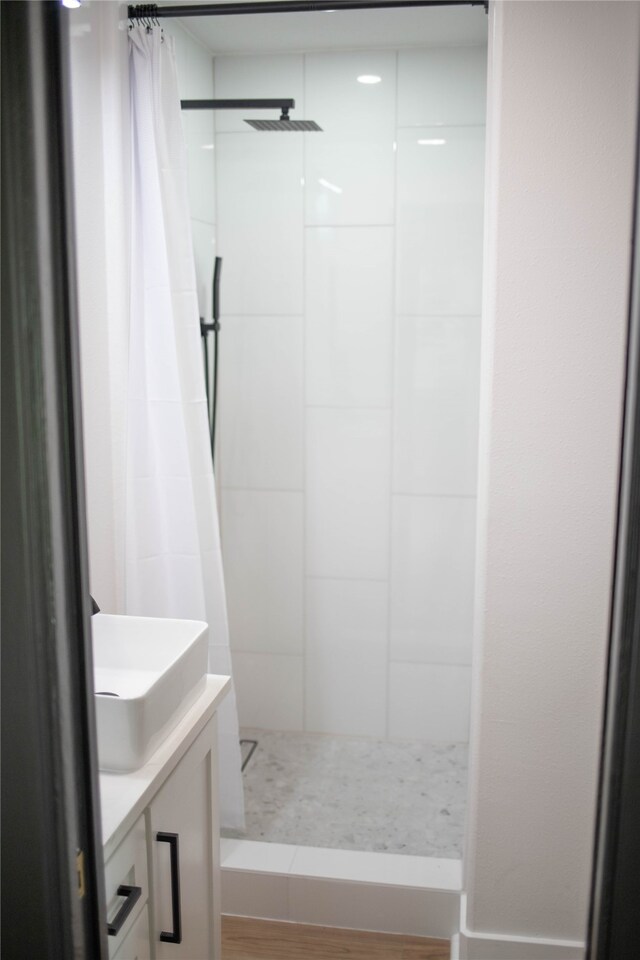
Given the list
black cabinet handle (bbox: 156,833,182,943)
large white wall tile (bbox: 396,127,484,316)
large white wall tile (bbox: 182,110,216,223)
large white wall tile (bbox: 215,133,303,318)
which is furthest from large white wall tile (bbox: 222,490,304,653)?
black cabinet handle (bbox: 156,833,182,943)

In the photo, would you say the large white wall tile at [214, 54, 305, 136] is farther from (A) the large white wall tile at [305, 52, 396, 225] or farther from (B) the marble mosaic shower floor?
(B) the marble mosaic shower floor

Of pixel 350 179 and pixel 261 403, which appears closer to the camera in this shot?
pixel 350 179

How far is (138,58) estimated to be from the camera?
1.83 m

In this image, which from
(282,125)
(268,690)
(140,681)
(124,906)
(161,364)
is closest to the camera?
(124,906)

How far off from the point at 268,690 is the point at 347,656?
0.28 metres

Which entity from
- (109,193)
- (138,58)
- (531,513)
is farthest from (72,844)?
(138,58)

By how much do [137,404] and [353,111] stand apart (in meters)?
1.10

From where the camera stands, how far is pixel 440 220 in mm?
2391

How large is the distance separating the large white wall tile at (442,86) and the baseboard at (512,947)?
1961 millimetres

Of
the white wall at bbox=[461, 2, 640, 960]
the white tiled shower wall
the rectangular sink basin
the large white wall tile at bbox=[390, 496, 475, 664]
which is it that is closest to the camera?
the rectangular sink basin

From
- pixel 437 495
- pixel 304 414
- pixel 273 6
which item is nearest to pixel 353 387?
pixel 304 414

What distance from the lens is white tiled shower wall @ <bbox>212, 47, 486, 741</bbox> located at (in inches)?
93.9

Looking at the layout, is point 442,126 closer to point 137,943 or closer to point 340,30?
point 340,30

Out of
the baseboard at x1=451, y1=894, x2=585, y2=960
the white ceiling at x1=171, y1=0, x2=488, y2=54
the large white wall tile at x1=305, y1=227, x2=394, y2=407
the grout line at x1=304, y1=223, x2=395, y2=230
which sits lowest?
the baseboard at x1=451, y1=894, x2=585, y2=960
